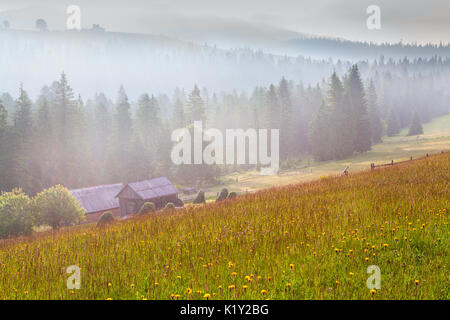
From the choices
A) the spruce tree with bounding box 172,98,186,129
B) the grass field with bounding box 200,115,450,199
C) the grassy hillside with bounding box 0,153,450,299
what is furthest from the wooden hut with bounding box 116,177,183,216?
the spruce tree with bounding box 172,98,186,129

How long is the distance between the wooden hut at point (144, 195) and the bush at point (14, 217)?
16.0m

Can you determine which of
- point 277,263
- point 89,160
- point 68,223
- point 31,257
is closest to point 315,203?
point 277,263

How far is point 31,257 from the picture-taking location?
794 centimetres

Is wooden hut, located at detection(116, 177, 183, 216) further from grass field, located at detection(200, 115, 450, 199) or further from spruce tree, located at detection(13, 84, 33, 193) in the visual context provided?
spruce tree, located at detection(13, 84, 33, 193)

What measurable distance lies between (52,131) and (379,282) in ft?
211

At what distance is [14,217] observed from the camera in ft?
76.2

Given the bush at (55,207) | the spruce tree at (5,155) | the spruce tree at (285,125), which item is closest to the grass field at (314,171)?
the spruce tree at (285,125)

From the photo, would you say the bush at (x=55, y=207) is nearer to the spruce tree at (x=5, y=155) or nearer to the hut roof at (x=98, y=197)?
the hut roof at (x=98, y=197)

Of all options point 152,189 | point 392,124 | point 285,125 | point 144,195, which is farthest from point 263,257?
point 392,124

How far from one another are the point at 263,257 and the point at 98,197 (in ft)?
135

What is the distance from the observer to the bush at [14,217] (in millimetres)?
22906

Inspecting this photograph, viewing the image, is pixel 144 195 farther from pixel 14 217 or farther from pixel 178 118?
pixel 178 118

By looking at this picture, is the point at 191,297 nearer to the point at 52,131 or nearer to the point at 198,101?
the point at 52,131

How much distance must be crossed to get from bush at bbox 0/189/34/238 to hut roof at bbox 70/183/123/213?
56.2 feet
